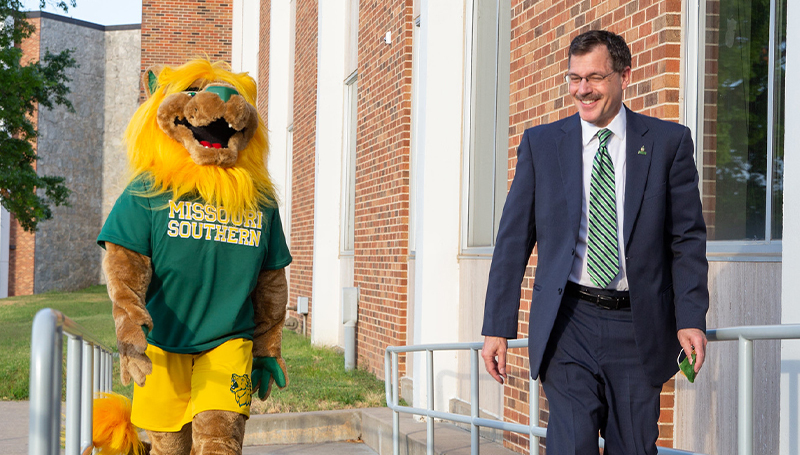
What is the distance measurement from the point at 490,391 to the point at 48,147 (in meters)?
29.0

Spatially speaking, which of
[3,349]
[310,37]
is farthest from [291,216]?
[3,349]

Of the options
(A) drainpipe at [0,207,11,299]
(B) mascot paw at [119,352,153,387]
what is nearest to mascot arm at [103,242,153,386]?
(B) mascot paw at [119,352,153,387]

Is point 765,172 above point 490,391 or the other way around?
above

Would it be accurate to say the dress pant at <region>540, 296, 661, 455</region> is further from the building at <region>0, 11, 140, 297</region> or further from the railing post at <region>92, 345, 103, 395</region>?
the building at <region>0, 11, 140, 297</region>

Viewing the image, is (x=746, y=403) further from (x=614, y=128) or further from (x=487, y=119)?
(x=487, y=119)

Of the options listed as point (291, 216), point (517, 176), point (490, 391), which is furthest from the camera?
point (291, 216)

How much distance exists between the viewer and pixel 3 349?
38.2 feet

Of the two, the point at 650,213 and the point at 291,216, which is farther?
the point at 291,216

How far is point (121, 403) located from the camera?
148 inches

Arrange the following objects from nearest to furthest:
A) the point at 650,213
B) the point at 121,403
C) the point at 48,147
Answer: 1. the point at 650,213
2. the point at 121,403
3. the point at 48,147

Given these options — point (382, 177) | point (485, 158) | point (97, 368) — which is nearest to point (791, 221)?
point (97, 368)

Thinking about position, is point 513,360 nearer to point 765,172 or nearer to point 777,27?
point 765,172

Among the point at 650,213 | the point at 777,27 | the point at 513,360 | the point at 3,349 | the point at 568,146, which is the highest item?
the point at 777,27

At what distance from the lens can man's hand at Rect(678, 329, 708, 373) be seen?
8.57 feet
